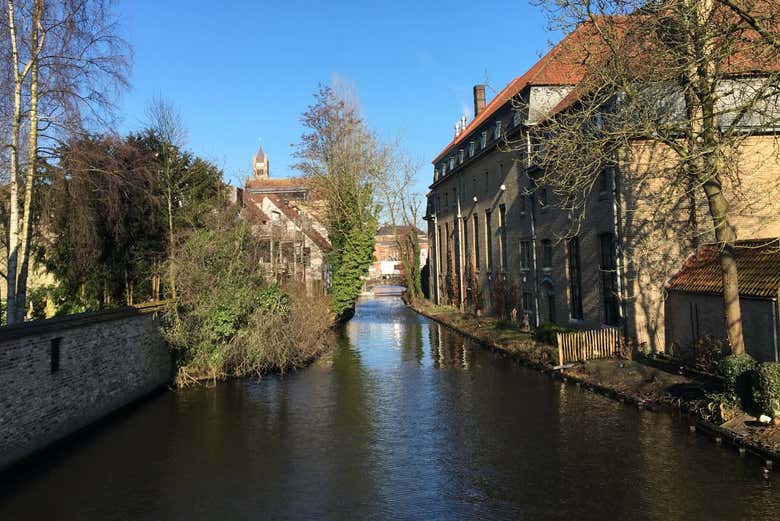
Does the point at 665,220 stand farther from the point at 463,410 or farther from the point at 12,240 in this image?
the point at 12,240

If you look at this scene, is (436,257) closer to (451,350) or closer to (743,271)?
(451,350)

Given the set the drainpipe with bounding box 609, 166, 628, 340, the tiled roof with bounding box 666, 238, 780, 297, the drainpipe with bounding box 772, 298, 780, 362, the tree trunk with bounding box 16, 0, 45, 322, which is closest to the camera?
the tree trunk with bounding box 16, 0, 45, 322

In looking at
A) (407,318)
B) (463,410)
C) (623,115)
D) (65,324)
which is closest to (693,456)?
(463,410)

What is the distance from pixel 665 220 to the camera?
1802 centimetres

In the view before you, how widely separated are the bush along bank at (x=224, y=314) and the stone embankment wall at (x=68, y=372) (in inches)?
47.8

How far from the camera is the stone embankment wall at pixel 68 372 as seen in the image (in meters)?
10.4

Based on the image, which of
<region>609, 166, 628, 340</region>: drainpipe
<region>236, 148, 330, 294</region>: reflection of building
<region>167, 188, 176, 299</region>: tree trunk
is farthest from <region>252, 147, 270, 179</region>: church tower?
<region>609, 166, 628, 340</region>: drainpipe

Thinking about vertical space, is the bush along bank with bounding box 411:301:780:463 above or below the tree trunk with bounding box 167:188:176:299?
below

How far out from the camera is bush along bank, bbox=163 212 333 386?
58.7 feet

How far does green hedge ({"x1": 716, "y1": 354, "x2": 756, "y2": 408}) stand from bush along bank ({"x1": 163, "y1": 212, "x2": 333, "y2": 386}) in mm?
13636

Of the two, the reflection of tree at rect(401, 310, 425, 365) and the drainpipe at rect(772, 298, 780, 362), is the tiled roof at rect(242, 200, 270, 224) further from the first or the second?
the drainpipe at rect(772, 298, 780, 362)

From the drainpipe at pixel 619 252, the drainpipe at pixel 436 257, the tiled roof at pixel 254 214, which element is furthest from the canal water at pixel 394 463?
the drainpipe at pixel 436 257

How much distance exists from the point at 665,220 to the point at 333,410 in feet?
40.0

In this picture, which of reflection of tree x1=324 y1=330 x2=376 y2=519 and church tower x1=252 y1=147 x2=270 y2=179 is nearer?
reflection of tree x1=324 y1=330 x2=376 y2=519
